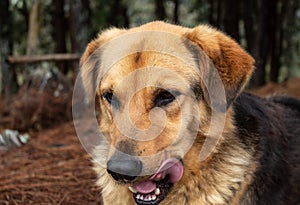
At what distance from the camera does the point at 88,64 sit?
4.39m

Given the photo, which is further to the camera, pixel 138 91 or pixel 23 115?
pixel 23 115

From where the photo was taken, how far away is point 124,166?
3.22m

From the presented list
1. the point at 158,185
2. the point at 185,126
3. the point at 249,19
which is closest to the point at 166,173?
the point at 158,185

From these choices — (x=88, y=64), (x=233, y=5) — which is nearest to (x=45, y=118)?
(x=88, y=64)

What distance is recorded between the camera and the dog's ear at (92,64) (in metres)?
4.31

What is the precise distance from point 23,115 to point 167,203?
18.3 feet

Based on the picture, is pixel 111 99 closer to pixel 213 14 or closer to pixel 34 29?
pixel 34 29

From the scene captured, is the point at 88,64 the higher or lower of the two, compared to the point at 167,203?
higher

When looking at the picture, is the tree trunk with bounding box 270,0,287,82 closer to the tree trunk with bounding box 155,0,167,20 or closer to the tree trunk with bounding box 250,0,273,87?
the tree trunk with bounding box 250,0,273,87

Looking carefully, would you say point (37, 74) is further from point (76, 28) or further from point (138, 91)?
point (138, 91)

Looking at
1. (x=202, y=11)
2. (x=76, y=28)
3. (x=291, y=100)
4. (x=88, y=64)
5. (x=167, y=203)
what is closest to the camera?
(x=167, y=203)

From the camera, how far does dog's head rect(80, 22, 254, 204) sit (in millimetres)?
3502

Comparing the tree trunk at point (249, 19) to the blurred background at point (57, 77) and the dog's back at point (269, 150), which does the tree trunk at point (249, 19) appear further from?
the dog's back at point (269, 150)

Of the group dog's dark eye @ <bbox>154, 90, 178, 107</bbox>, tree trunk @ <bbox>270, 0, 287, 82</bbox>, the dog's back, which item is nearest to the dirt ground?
the dog's back
